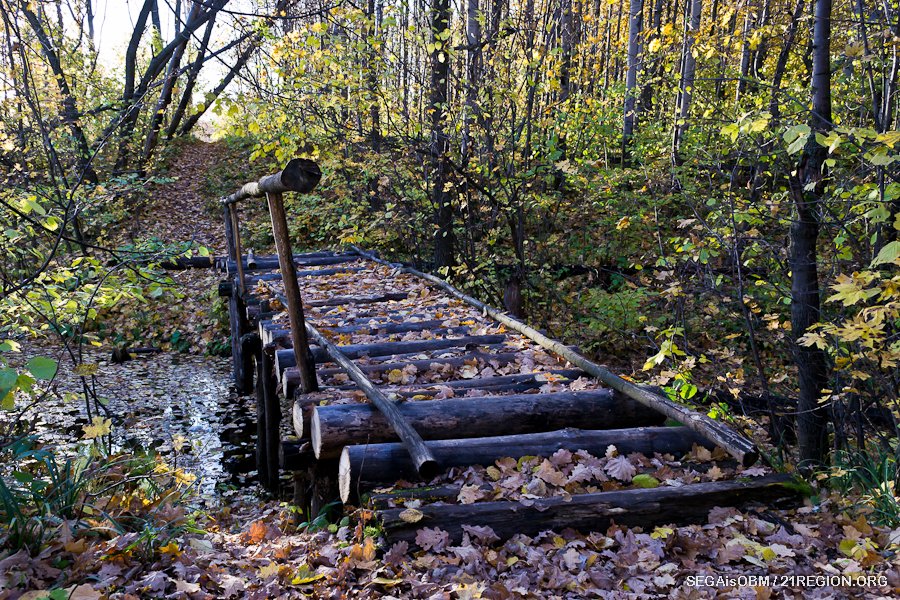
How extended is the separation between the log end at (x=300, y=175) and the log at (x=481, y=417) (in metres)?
1.45

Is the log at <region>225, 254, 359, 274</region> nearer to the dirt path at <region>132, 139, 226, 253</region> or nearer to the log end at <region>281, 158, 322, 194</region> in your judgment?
the dirt path at <region>132, 139, 226, 253</region>

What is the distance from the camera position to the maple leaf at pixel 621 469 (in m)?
3.69

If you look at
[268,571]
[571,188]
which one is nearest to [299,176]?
[268,571]

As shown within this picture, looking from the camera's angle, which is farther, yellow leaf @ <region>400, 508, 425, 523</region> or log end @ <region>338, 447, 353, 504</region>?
log end @ <region>338, 447, 353, 504</region>

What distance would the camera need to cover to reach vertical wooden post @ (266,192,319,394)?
4.75 m

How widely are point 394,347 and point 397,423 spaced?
7.22 feet

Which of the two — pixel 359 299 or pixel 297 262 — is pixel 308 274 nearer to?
pixel 297 262

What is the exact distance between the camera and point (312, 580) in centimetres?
301

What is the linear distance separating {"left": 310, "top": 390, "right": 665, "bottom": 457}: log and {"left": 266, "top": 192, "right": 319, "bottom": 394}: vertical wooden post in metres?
0.58

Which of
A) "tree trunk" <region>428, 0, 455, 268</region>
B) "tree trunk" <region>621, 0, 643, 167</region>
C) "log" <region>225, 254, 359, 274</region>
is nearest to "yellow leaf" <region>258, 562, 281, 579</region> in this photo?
"tree trunk" <region>428, 0, 455, 268</region>

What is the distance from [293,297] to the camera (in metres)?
4.87

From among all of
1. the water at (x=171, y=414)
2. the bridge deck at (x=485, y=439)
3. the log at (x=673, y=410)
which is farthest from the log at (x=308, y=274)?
the log at (x=673, y=410)

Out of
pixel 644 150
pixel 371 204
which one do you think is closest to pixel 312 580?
pixel 371 204

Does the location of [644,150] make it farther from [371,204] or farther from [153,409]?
[153,409]
